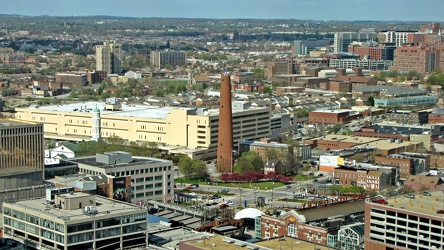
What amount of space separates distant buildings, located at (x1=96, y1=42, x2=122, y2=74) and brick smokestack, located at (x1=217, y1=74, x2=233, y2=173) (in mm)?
77272

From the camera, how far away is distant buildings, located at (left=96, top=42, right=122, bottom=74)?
457 ft

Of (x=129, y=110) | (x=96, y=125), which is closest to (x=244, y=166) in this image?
(x=96, y=125)

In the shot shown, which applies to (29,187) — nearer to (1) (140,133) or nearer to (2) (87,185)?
(2) (87,185)

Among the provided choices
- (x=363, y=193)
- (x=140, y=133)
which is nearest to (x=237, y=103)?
(x=140, y=133)

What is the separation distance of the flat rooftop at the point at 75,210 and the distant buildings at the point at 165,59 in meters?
121

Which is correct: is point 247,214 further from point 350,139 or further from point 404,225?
point 350,139

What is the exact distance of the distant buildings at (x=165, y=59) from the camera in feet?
523

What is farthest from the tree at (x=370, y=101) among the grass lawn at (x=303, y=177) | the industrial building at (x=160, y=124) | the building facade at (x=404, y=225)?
the building facade at (x=404, y=225)

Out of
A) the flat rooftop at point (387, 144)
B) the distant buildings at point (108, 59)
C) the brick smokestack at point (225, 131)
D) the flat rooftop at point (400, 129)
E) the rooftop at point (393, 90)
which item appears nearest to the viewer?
the brick smokestack at point (225, 131)

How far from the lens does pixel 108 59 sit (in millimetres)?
140625

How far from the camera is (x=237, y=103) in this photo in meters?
74.6

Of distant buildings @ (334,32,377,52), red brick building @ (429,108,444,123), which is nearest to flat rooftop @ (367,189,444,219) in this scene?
red brick building @ (429,108,444,123)

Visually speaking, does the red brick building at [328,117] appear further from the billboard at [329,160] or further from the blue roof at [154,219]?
the blue roof at [154,219]

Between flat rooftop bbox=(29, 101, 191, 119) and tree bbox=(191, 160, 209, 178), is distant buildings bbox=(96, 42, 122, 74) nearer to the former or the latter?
flat rooftop bbox=(29, 101, 191, 119)
